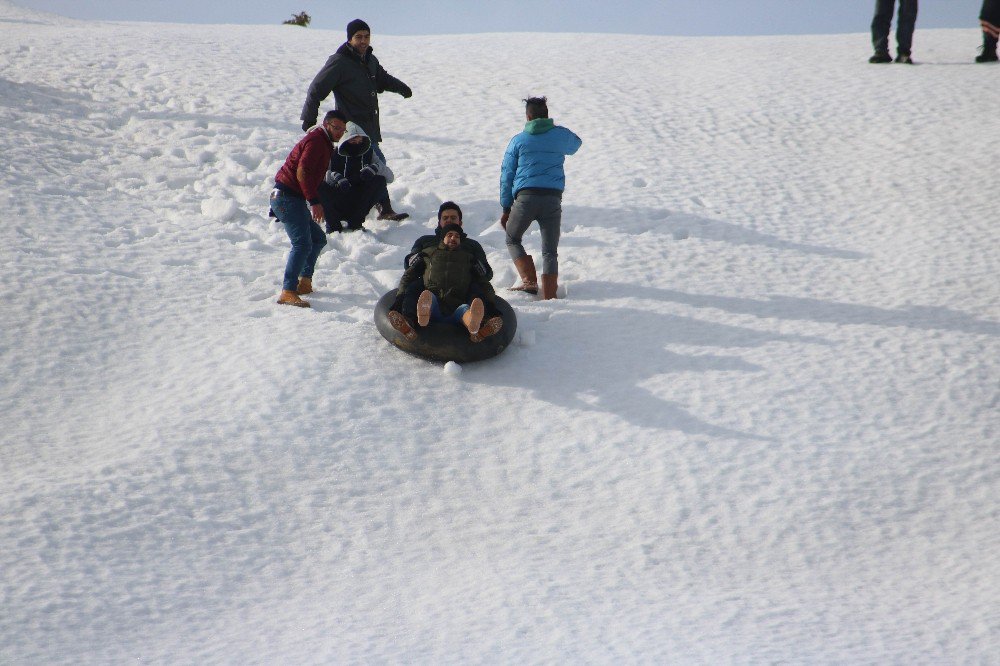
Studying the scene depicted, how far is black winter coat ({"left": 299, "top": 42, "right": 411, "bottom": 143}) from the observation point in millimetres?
8531

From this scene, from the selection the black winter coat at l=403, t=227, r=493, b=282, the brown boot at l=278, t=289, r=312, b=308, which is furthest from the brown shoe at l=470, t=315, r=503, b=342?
the brown boot at l=278, t=289, r=312, b=308

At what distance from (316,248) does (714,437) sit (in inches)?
150

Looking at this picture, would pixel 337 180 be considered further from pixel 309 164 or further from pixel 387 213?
pixel 309 164

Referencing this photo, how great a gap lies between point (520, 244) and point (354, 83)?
2.60 metres

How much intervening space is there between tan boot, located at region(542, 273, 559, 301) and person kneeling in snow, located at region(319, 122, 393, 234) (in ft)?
7.40

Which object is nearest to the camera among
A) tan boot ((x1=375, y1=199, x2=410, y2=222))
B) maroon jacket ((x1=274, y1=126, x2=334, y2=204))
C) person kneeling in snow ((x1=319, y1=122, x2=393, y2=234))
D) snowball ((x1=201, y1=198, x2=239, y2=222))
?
maroon jacket ((x1=274, y1=126, x2=334, y2=204))

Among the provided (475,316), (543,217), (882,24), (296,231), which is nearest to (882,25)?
(882,24)

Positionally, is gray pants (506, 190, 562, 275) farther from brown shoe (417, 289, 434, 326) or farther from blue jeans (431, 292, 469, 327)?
brown shoe (417, 289, 434, 326)

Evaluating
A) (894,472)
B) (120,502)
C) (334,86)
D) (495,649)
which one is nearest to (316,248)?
(334,86)

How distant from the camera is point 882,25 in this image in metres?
13.9

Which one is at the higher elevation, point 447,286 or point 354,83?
point 354,83

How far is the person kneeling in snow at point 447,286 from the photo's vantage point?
6.71m

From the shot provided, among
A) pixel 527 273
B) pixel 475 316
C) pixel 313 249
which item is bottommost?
pixel 475 316

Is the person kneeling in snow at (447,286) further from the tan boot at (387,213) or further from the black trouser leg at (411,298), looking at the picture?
the tan boot at (387,213)
